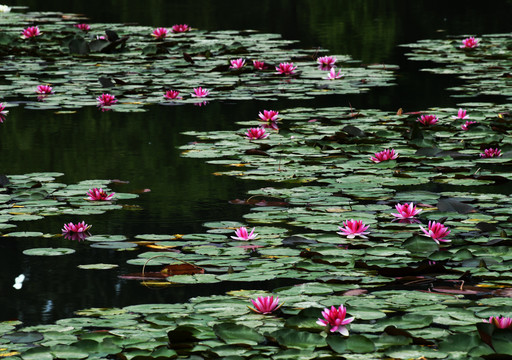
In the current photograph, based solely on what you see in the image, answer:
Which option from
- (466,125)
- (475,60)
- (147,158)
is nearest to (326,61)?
(475,60)

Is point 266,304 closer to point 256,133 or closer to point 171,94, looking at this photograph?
point 256,133

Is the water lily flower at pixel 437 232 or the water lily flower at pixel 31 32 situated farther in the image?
the water lily flower at pixel 31 32

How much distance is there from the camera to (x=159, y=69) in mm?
9898

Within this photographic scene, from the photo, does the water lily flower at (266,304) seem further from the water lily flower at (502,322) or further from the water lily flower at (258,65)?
the water lily flower at (258,65)

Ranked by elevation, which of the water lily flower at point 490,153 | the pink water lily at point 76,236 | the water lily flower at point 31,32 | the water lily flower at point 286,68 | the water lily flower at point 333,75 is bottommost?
the water lily flower at point 490,153

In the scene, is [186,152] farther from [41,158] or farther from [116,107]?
[116,107]

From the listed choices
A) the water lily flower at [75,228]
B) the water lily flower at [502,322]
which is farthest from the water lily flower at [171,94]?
the water lily flower at [502,322]

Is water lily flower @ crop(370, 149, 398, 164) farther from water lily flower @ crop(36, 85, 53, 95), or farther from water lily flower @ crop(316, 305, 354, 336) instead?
water lily flower @ crop(36, 85, 53, 95)

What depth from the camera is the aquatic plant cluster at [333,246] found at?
3104mm

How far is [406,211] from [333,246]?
0.54m

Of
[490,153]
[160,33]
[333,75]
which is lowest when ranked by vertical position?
[490,153]

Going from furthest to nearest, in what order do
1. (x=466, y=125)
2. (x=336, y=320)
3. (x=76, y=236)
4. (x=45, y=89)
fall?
(x=45, y=89), (x=466, y=125), (x=76, y=236), (x=336, y=320)

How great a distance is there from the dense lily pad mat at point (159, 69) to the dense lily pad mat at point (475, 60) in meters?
0.63

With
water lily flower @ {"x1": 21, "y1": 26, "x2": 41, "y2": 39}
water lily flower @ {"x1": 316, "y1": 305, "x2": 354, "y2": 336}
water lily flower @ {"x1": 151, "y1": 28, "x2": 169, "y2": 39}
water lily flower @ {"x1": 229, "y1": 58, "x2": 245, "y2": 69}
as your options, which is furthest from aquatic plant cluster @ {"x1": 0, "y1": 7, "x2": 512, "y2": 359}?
water lily flower @ {"x1": 21, "y1": 26, "x2": 41, "y2": 39}
